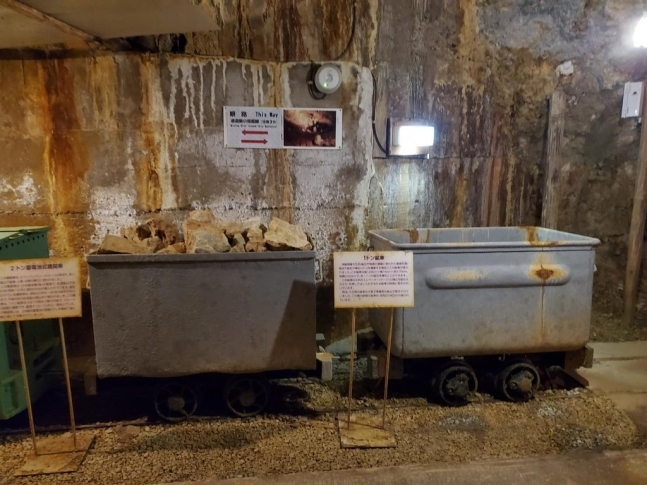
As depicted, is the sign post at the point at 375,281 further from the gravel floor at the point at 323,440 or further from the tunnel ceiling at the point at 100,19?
the tunnel ceiling at the point at 100,19

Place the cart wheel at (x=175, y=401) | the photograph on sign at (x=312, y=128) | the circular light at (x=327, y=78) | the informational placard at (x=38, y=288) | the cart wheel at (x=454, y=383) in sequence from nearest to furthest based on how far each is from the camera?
the informational placard at (x=38, y=288) → the cart wheel at (x=175, y=401) → the cart wheel at (x=454, y=383) → the circular light at (x=327, y=78) → the photograph on sign at (x=312, y=128)

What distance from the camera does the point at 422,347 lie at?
3475 mm

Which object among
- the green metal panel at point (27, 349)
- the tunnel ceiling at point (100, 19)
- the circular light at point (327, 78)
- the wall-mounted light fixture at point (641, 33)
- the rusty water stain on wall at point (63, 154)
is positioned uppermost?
the wall-mounted light fixture at point (641, 33)

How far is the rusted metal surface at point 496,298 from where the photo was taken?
341 cm

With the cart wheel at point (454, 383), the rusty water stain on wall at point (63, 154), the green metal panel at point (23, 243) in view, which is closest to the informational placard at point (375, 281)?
the cart wheel at point (454, 383)

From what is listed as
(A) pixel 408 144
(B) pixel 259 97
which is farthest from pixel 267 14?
(A) pixel 408 144

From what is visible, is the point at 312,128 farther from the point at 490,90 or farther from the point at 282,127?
the point at 490,90

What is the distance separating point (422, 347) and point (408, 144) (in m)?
2.10

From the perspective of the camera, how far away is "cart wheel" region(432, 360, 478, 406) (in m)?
3.65

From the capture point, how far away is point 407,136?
454 cm

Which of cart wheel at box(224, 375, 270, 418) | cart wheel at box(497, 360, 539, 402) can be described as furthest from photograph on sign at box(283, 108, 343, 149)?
cart wheel at box(497, 360, 539, 402)

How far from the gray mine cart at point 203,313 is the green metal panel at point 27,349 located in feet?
2.25

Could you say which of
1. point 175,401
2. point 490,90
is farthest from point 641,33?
point 175,401

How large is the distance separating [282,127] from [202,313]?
2003 mm
